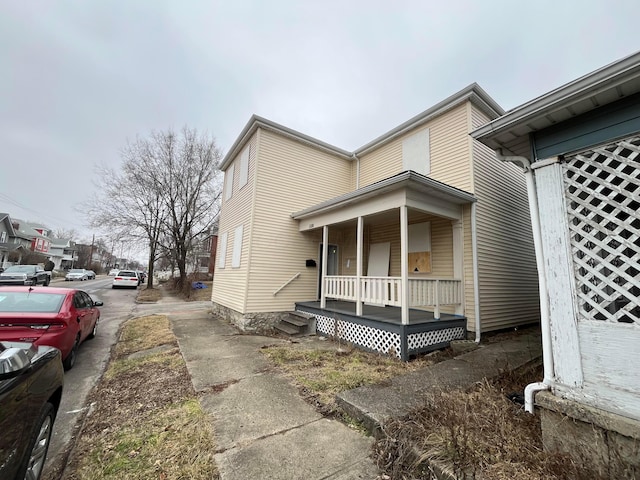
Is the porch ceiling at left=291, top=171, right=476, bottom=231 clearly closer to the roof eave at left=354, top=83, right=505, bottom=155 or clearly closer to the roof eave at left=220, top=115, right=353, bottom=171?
the roof eave at left=354, top=83, right=505, bottom=155

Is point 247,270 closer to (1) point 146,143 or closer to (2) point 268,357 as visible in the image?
(2) point 268,357

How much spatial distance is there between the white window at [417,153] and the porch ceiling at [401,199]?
1909 millimetres

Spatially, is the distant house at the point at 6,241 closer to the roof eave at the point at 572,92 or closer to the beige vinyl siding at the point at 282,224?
the beige vinyl siding at the point at 282,224

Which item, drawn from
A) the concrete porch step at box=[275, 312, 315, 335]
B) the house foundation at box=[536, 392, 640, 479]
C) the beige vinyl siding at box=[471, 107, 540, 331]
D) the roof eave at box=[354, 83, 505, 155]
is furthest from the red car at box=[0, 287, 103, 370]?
the roof eave at box=[354, 83, 505, 155]

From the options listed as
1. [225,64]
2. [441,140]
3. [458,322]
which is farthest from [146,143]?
[458,322]

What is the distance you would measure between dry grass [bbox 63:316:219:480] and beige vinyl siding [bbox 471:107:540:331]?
682cm

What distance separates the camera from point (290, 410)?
11.0 ft

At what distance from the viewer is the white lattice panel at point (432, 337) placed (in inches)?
222

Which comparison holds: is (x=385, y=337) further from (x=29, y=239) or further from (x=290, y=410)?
(x=29, y=239)

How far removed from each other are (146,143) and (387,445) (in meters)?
25.0

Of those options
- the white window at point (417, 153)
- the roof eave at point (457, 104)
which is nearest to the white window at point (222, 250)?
the white window at point (417, 153)

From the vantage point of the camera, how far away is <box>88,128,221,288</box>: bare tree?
20.5 m

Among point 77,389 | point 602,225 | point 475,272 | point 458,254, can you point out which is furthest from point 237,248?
point 602,225

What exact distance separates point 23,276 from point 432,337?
23.7m
